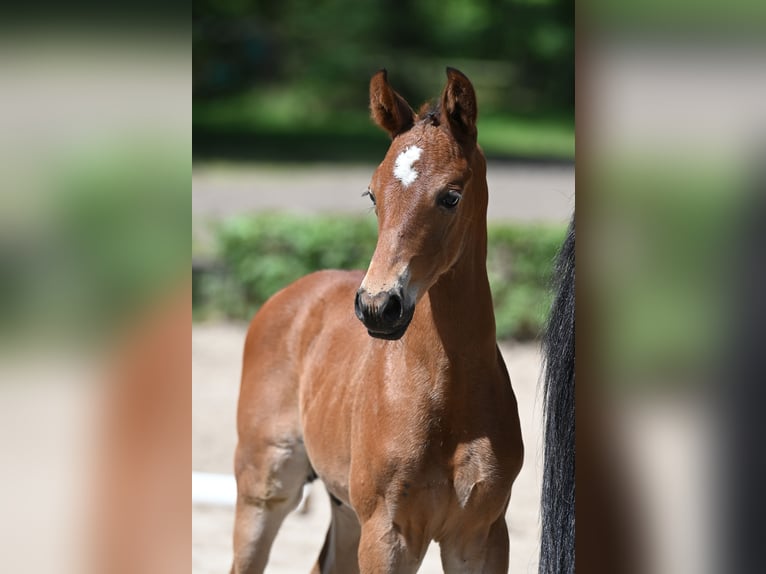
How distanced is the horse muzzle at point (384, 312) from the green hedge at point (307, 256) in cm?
603

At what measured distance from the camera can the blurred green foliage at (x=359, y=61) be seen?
73.7 ft

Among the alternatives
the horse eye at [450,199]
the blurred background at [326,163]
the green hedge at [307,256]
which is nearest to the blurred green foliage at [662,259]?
the horse eye at [450,199]

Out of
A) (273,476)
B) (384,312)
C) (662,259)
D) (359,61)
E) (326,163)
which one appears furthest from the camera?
(359,61)

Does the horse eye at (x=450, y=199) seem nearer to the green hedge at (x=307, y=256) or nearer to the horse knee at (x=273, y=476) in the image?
the horse knee at (x=273, y=476)

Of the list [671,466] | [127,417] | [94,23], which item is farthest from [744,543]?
[94,23]

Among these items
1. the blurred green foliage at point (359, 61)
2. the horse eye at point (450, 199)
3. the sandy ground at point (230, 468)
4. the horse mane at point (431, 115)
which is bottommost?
the sandy ground at point (230, 468)

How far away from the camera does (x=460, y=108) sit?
95.1 inches

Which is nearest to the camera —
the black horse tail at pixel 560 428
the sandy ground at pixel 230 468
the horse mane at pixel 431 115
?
the horse mane at pixel 431 115

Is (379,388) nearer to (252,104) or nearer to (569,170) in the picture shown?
(569,170)

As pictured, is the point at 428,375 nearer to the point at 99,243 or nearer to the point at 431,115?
the point at 431,115

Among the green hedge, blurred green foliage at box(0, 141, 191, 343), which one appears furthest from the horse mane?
the green hedge

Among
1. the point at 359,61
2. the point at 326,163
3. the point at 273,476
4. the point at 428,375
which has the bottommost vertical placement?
the point at 273,476

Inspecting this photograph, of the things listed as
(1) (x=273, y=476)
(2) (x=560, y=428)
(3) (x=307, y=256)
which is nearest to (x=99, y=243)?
(2) (x=560, y=428)

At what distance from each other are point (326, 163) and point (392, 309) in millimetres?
16485
